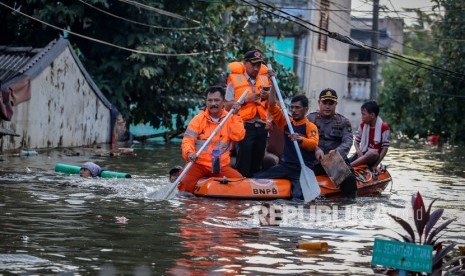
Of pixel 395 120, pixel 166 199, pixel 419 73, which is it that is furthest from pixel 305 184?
pixel 395 120

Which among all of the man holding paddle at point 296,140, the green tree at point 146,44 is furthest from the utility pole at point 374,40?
the man holding paddle at point 296,140

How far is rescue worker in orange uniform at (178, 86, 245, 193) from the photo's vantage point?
15984 millimetres

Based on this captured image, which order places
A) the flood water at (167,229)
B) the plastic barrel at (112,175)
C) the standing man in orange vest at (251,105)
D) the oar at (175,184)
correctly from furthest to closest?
the plastic barrel at (112,175), the standing man in orange vest at (251,105), the oar at (175,184), the flood water at (167,229)

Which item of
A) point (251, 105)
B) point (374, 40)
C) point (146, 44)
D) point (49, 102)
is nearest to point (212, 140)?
point (251, 105)

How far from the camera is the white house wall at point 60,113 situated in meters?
23.8

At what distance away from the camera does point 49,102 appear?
2514 centimetres

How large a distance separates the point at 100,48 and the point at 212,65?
3408mm

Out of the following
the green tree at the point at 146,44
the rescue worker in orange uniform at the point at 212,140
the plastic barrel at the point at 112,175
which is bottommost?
the plastic barrel at the point at 112,175

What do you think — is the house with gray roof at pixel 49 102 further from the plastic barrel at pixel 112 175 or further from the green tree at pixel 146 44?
the plastic barrel at pixel 112 175

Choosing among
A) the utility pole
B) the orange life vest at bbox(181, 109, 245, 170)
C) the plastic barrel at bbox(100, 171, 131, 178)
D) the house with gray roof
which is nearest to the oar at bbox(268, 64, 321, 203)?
the orange life vest at bbox(181, 109, 245, 170)

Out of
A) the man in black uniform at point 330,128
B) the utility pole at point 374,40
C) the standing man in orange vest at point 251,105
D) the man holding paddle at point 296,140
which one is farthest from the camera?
the utility pole at point 374,40

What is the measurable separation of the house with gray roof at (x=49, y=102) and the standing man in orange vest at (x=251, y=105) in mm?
6295

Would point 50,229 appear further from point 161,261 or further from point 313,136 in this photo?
point 313,136

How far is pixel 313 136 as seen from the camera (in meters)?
16.5
